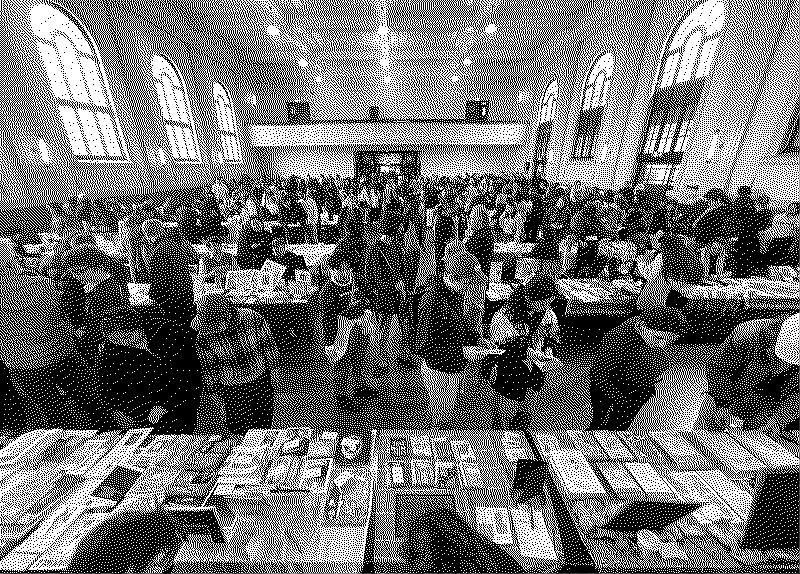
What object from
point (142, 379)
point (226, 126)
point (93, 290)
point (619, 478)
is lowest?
point (619, 478)

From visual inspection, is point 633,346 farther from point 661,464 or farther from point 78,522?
point 78,522

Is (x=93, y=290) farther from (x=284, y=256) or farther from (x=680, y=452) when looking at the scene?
(x=680, y=452)

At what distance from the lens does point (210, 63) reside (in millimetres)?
739

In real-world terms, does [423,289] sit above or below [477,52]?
below

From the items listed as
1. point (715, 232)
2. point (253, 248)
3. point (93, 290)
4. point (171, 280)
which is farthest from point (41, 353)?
point (715, 232)

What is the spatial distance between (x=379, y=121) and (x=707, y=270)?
0.54 meters

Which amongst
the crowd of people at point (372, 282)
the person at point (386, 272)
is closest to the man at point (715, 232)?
the crowd of people at point (372, 282)

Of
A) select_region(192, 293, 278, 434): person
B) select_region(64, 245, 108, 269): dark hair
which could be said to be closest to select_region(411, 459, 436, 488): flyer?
select_region(192, 293, 278, 434): person

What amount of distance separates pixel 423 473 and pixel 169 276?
0.49m

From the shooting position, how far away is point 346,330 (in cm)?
76

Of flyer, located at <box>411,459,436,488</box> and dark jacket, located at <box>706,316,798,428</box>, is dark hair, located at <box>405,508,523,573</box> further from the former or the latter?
dark jacket, located at <box>706,316,798,428</box>

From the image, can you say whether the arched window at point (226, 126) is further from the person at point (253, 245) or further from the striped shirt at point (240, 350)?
the striped shirt at point (240, 350)

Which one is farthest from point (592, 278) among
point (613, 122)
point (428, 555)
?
point (428, 555)

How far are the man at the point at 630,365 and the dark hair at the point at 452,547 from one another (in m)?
0.25
